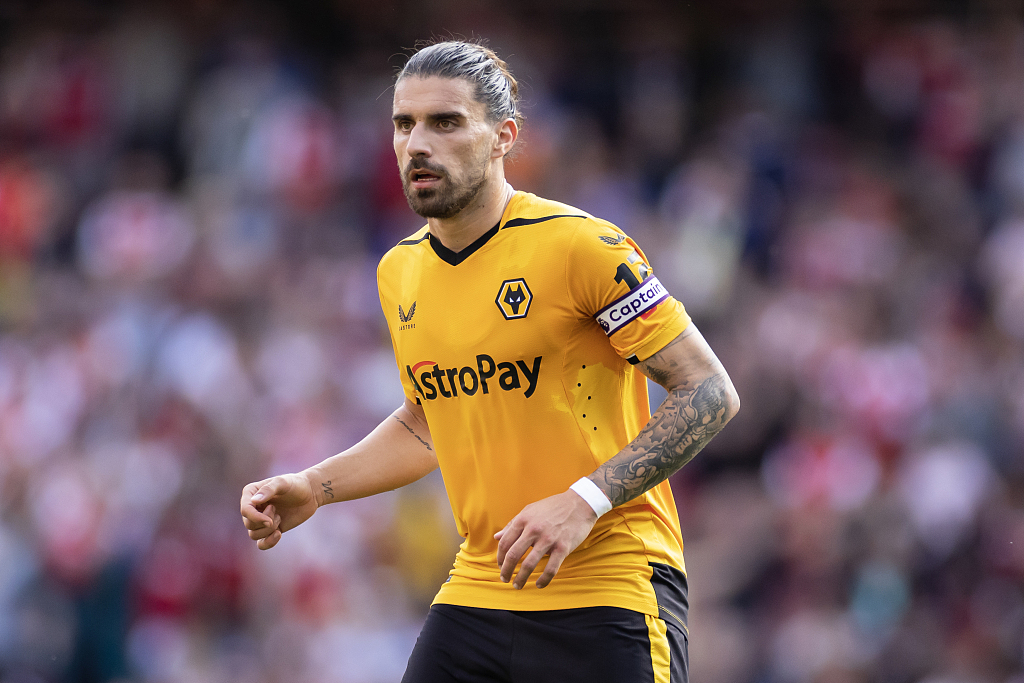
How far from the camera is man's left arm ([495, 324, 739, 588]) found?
3.63 metres

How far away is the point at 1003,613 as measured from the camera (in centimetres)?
953

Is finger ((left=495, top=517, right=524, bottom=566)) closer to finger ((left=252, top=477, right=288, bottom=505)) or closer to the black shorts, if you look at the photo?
the black shorts

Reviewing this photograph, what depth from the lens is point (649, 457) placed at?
3791 millimetres

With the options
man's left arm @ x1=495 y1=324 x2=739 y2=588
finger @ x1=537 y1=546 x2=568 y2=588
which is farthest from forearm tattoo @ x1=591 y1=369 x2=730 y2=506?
finger @ x1=537 y1=546 x2=568 y2=588

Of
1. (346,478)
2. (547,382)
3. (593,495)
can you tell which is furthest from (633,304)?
(346,478)

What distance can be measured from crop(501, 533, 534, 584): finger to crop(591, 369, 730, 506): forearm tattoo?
30 cm

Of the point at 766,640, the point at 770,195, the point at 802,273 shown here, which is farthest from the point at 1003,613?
the point at 770,195

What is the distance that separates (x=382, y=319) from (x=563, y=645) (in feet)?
A: 26.0

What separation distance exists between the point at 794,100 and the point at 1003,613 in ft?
20.8

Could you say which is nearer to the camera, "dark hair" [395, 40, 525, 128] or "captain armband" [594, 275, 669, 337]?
"captain armband" [594, 275, 669, 337]

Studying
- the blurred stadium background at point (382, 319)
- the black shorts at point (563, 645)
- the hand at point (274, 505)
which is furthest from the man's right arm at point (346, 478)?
the blurred stadium background at point (382, 319)

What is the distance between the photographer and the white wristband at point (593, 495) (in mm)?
3721

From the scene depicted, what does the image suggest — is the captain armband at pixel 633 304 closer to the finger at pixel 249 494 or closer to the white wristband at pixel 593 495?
the white wristband at pixel 593 495

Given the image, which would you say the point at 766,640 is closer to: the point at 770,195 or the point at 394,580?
the point at 394,580
